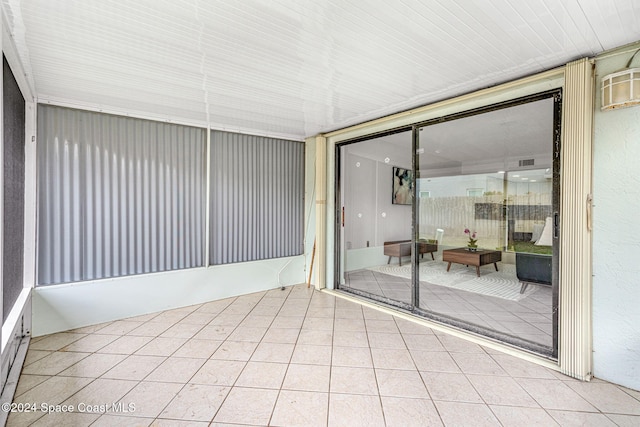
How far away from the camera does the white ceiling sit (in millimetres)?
1733

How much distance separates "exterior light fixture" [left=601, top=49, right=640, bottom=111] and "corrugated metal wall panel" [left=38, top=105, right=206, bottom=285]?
4227 mm

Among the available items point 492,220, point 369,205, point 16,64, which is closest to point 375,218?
point 369,205

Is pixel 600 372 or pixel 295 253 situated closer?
pixel 600 372

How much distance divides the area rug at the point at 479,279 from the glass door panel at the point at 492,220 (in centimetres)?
1

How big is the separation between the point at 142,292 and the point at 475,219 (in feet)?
13.9

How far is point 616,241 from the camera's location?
2.14 metres

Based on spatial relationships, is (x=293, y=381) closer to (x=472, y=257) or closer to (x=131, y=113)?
(x=472, y=257)

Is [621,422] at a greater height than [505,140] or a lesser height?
lesser

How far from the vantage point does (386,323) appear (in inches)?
132

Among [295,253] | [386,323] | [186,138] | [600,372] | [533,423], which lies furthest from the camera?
[295,253]

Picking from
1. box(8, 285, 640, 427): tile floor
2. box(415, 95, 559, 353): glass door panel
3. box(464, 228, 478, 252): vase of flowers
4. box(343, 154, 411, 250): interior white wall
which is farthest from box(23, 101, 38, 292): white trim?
box(464, 228, 478, 252): vase of flowers

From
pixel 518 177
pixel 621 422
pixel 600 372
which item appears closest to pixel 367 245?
pixel 518 177

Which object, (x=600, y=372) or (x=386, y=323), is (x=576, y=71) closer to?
(x=600, y=372)

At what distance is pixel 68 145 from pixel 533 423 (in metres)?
4.77
